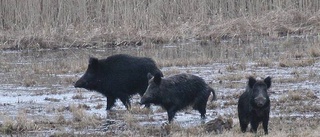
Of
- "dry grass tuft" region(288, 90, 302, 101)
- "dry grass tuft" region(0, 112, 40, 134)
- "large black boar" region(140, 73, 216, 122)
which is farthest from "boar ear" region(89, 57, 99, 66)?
"dry grass tuft" region(288, 90, 302, 101)

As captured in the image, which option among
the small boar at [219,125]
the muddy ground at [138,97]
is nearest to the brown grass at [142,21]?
the muddy ground at [138,97]

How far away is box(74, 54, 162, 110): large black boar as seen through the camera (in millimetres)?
13742

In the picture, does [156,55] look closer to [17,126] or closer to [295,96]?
[295,96]

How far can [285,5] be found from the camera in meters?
27.3

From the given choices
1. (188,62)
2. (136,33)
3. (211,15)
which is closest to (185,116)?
(188,62)

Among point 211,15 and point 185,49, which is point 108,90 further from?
point 211,15

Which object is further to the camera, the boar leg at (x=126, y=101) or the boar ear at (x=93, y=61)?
the boar ear at (x=93, y=61)

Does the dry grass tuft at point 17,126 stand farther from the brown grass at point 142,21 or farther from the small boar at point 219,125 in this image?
the brown grass at point 142,21

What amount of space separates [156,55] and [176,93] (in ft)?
32.5

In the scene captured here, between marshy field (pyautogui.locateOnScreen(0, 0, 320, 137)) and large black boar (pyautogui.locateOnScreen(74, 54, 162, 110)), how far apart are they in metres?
0.32

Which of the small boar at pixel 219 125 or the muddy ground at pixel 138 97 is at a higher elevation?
the small boar at pixel 219 125

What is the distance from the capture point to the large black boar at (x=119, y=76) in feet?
45.1

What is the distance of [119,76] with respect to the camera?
14023 millimetres

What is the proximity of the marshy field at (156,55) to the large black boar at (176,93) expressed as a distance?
0.27 metres
